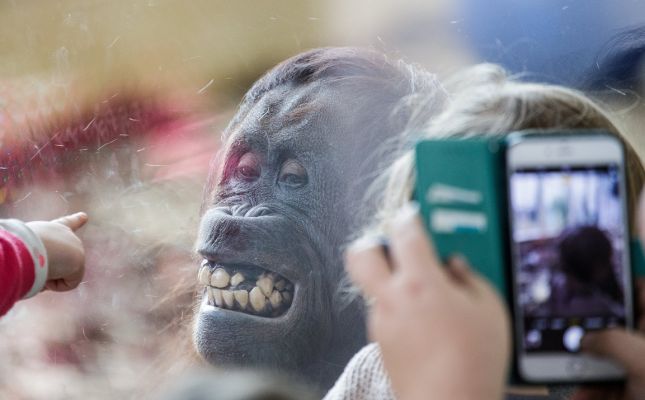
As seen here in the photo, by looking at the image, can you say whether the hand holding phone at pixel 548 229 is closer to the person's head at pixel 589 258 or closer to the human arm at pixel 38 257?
the person's head at pixel 589 258

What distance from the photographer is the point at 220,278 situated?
1.06m

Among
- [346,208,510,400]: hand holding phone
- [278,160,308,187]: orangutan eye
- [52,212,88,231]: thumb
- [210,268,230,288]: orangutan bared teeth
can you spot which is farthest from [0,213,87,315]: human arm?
[346,208,510,400]: hand holding phone

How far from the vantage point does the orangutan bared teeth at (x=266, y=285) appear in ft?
3.37

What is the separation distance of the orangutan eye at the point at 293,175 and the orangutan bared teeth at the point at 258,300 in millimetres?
141

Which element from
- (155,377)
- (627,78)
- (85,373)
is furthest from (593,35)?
(85,373)

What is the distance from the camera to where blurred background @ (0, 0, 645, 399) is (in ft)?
3.16

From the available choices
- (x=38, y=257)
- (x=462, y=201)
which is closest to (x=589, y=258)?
(x=462, y=201)

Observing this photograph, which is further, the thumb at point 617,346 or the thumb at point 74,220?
the thumb at point 74,220

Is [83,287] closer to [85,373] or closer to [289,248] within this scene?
[85,373]

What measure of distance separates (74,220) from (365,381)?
516 mm

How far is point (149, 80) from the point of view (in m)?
1.16

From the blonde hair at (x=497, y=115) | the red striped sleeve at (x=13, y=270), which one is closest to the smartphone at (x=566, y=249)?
the blonde hair at (x=497, y=115)

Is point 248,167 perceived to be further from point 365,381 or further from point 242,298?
point 365,381

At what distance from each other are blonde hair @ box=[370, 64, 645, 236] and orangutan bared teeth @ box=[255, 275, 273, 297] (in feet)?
0.51
